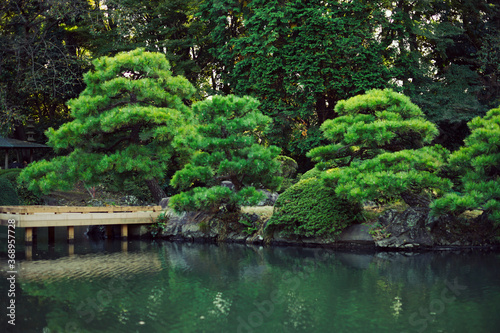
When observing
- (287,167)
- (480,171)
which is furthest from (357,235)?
(287,167)

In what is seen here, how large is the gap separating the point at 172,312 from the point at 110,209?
20.6ft

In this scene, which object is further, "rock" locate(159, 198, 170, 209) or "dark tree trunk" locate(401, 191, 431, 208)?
"rock" locate(159, 198, 170, 209)

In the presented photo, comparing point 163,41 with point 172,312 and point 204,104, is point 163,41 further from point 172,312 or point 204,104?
point 172,312

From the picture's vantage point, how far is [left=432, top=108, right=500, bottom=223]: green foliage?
7910 mm

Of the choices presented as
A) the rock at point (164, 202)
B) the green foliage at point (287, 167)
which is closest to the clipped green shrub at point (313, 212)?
the rock at point (164, 202)

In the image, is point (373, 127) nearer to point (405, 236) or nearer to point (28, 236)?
point (405, 236)

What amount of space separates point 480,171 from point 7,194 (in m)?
12.7

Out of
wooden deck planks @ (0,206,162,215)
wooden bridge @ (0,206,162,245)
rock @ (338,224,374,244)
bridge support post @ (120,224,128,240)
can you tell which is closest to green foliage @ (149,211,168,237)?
wooden bridge @ (0,206,162,245)

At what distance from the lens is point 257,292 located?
6.04m

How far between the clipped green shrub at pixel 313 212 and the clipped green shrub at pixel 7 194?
8463mm

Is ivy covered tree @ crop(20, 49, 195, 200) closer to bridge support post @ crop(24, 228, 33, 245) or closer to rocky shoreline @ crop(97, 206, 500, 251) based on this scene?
bridge support post @ crop(24, 228, 33, 245)

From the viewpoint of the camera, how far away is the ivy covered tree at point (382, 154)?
830 cm

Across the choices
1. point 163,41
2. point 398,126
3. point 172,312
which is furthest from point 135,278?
point 163,41

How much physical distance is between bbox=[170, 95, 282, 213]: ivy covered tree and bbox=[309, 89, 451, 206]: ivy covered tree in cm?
127
